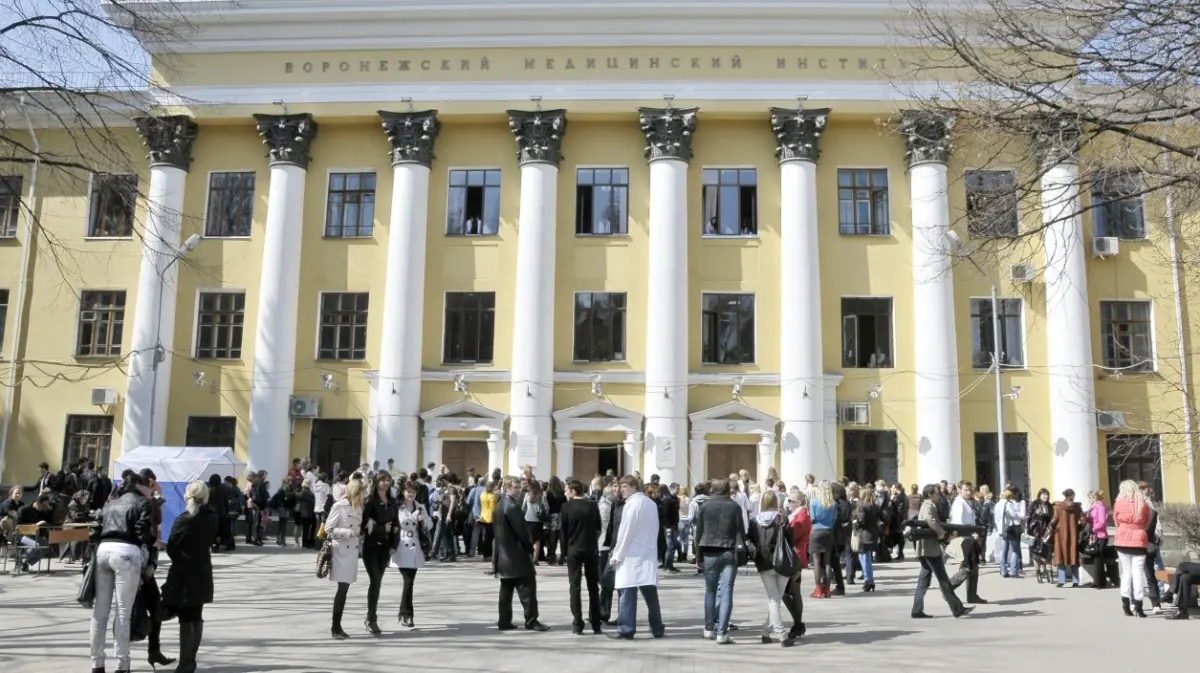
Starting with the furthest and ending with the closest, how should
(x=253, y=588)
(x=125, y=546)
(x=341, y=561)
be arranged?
(x=253, y=588)
(x=341, y=561)
(x=125, y=546)

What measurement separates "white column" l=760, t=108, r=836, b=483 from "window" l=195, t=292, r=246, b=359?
49.5ft

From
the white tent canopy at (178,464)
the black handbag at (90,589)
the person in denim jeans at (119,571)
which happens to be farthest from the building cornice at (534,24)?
the black handbag at (90,589)

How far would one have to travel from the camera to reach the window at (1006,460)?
83.1 feet

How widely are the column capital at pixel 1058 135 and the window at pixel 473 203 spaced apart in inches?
756

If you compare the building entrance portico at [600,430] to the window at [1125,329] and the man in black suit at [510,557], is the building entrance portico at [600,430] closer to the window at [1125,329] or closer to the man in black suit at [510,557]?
the window at [1125,329]

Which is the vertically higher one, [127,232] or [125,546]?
[127,232]

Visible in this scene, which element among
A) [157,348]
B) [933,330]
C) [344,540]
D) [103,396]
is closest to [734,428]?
[933,330]

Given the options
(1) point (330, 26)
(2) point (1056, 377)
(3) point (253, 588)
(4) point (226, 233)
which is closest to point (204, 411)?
(4) point (226, 233)

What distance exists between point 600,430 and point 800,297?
6.33m

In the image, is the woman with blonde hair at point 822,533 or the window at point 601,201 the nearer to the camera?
the woman with blonde hair at point 822,533

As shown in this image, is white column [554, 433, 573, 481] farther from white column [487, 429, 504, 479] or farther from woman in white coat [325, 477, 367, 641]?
woman in white coat [325, 477, 367, 641]

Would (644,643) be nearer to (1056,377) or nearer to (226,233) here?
(1056,377)

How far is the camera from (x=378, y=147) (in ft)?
90.5

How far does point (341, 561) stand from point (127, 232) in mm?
21511
